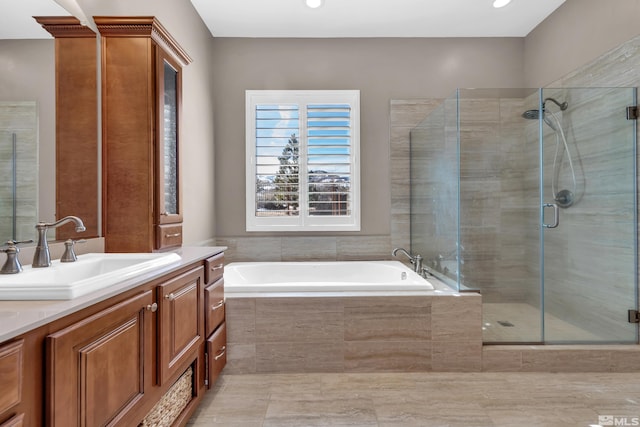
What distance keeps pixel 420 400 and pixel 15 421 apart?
1.78 meters

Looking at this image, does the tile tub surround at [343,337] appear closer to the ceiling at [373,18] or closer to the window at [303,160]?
the window at [303,160]

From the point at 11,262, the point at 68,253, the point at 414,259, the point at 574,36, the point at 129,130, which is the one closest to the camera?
the point at 11,262

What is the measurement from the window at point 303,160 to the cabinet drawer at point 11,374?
8.51 feet

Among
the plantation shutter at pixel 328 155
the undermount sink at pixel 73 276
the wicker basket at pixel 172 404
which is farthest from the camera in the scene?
the plantation shutter at pixel 328 155

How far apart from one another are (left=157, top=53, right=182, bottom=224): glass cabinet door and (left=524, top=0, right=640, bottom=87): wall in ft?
9.68

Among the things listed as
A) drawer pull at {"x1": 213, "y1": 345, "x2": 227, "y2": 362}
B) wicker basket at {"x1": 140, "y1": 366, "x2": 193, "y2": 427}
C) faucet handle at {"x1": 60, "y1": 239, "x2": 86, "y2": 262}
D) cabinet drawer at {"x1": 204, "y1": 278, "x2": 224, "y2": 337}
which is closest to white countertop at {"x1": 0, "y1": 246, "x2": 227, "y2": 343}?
faucet handle at {"x1": 60, "y1": 239, "x2": 86, "y2": 262}

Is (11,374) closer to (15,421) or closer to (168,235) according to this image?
(15,421)

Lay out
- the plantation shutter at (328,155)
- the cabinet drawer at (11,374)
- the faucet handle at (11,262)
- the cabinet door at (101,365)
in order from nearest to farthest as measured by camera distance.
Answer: the cabinet drawer at (11,374) → the cabinet door at (101,365) → the faucet handle at (11,262) → the plantation shutter at (328,155)

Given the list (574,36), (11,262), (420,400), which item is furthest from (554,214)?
(11,262)

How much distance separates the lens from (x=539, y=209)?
2.57 meters

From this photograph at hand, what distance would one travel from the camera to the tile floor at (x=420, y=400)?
1.74 metres

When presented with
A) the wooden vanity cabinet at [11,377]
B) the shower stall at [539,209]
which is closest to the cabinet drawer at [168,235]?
the wooden vanity cabinet at [11,377]

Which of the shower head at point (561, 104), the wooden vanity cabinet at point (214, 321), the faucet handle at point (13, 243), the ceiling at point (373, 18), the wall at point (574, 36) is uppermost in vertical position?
the ceiling at point (373, 18)

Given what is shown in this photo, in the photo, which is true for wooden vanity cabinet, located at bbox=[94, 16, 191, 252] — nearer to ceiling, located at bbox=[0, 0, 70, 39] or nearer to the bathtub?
ceiling, located at bbox=[0, 0, 70, 39]
